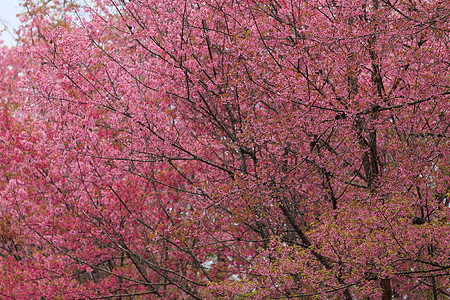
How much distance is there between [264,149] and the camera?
882 cm

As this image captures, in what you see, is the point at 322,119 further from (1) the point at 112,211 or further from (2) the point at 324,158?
(1) the point at 112,211

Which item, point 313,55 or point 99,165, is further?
point 99,165

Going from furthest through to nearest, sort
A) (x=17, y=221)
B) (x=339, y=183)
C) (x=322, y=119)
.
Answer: (x=17, y=221), (x=339, y=183), (x=322, y=119)

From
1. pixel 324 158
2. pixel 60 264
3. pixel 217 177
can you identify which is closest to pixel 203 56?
pixel 217 177

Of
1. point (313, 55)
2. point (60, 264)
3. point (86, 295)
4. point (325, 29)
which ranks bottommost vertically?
point (86, 295)

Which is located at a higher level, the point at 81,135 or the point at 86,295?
the point at 81,135

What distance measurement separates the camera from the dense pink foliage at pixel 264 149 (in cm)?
594

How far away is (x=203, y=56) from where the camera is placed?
9352 millimetres

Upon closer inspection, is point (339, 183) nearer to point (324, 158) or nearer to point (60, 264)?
point (324, 158)

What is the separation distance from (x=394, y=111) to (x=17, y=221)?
9018 millimetres

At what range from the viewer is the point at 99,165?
9094 mm

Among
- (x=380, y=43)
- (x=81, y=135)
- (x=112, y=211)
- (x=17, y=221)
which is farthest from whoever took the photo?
(x=17, y=221)

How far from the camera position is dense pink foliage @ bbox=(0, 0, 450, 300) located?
594 centimetres

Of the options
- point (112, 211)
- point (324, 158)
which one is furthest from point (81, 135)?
point (324, 158)
